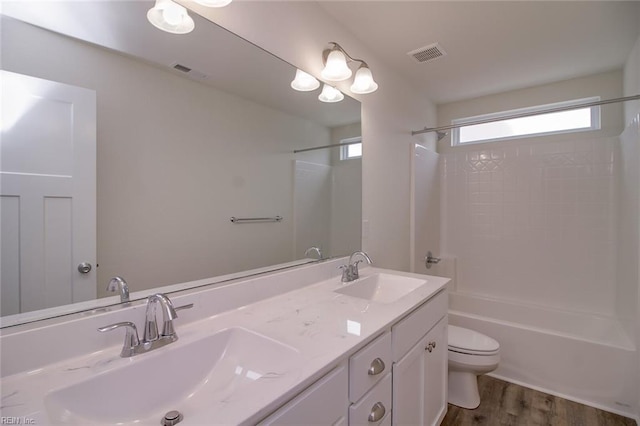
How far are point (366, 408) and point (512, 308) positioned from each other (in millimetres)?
2379

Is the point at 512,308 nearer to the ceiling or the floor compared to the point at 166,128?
nearer to the floor

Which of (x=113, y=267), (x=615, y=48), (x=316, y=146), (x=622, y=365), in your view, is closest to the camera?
(x=113, y=267)

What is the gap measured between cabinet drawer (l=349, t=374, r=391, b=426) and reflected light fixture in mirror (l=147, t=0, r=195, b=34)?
1403mm

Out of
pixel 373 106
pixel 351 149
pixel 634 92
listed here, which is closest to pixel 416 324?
pixel 351 149

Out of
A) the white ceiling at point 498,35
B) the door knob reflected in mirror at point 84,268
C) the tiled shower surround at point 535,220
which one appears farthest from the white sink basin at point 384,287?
the tiled shower surround at point 535,220

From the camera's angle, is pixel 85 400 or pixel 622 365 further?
pixel 622 365

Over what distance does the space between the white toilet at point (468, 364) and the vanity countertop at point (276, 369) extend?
2.99ft

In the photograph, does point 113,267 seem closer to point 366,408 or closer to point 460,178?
point 366,408

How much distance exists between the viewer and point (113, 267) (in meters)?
0.88

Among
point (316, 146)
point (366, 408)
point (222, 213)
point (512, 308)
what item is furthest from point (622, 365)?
point (222, 213)

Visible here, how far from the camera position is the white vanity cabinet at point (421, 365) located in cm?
114

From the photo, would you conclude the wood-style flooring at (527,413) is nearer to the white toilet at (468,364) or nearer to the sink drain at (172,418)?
the white toilet at (468,364)

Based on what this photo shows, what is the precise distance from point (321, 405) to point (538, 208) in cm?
281

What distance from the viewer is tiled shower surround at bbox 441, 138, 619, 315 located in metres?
2.37
